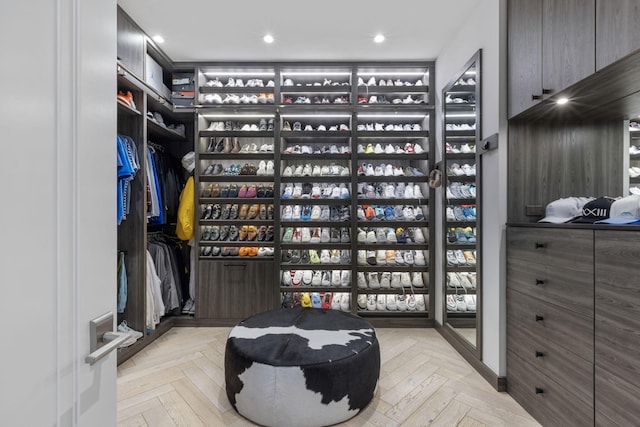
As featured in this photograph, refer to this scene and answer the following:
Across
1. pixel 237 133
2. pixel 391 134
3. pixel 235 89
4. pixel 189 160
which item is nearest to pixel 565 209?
pixel 391 134

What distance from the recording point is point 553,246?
5.36 feet

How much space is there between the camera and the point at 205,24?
2592 millimetres

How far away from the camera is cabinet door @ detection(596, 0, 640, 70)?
117cm

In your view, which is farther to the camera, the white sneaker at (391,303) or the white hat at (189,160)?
the white hat at (189,160)

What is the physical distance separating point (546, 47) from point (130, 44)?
3057 mm

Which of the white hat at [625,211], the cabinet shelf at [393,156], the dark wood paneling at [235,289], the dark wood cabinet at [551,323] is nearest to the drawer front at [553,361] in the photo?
the dark wood cabinet at [551,323]

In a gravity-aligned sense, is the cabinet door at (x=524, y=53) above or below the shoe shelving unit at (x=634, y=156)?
above

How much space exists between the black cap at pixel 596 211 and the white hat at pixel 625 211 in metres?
0.07

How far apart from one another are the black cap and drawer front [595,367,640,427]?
0.73m

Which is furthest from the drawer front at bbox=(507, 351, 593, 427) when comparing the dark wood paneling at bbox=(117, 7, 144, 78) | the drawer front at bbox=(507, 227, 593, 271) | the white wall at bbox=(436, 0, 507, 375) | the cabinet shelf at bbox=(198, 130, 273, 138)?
the dark wood paneling at bbox=(117, 7, 144, 78)

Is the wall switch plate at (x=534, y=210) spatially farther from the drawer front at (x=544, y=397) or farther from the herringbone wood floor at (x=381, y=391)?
the herringbone wood floor at (x=381, y=391)

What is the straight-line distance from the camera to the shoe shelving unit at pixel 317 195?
3.21 meters

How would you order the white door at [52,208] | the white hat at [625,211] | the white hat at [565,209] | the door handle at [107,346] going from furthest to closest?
the white hat at [565,209], the white hat at [625,211], the door handle at [107,346], the white door at [52,208]

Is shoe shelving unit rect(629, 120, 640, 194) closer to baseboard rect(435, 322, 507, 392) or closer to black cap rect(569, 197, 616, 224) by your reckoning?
black cap rect(569, 197, 616, 224)
